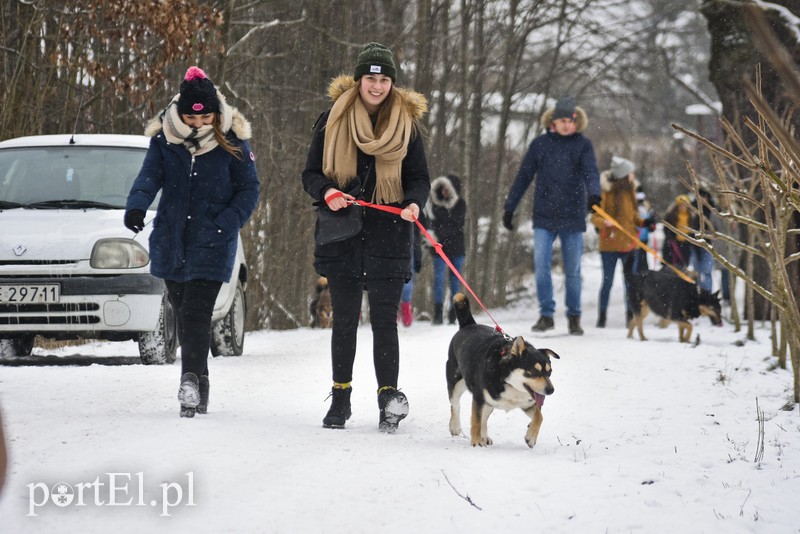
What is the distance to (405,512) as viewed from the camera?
139 inches

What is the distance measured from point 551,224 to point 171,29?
431 cm

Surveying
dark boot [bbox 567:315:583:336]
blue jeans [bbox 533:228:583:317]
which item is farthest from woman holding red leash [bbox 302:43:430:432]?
dark boot [bbox 567:315:583:336]

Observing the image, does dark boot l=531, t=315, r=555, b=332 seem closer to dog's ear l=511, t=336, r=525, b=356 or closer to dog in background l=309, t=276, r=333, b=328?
dog in background l=309, t=276, r=333, b=328

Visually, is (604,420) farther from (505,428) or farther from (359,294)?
(359,294)

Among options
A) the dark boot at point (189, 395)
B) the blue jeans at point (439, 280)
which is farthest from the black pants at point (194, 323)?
the blue jeans at point (439, 280)

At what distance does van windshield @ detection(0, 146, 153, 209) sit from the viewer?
24.6 ft

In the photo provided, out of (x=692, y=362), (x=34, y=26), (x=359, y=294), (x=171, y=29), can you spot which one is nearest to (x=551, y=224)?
(x=692, y=362)

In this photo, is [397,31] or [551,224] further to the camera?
[397,31]

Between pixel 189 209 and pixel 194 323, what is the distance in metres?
0.63

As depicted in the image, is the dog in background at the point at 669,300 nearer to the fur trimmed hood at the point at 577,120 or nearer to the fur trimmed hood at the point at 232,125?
the fur trimmed hood at the point at 577,120

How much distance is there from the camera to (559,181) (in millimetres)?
10117

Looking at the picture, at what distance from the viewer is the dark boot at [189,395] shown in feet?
16.5

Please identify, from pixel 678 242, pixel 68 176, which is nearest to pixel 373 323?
pixel 68 176

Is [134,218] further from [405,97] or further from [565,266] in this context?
[565,266]
